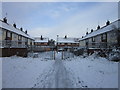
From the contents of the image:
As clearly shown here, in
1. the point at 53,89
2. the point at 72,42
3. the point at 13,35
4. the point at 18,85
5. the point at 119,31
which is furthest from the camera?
the point at 72,42

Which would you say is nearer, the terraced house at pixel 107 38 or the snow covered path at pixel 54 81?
the snow covered path at pixel 54 81

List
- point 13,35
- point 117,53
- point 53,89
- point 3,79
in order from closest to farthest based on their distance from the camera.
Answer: point 53,89
point 3,79
point 117,53
point 13,35

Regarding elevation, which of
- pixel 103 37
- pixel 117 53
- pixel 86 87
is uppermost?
pixel 103 37

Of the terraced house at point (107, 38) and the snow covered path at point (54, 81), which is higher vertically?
the terraced house at point (107, 38)

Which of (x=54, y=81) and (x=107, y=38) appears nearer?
(x=54, y=81)

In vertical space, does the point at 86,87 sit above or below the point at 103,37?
below

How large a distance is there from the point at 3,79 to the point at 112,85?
650 cm

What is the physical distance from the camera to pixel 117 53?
16969 millimetres

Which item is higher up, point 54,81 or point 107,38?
point 107,38

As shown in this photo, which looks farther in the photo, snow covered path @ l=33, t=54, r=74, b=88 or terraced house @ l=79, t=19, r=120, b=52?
terraced house @ l=79, t=19, r=120, b=52

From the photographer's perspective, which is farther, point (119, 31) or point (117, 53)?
point (119, 31)

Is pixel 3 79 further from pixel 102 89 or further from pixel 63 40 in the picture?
pixel 63 40

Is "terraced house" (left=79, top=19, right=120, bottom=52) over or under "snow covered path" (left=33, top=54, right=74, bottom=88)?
over

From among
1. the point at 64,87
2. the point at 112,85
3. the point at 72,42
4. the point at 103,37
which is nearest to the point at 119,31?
the point at 103,37
